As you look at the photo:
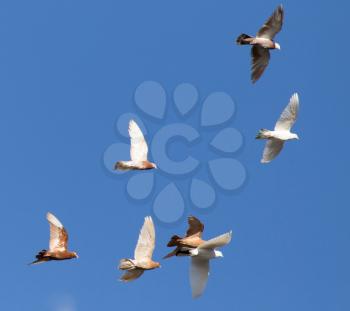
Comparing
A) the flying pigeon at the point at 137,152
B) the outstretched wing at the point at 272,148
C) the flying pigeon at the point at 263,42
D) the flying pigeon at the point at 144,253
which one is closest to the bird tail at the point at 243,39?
the flying pigeon at the point at 263,42

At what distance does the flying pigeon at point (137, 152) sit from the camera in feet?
A: 128

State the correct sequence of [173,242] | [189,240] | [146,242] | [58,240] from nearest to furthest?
[173,242] → [189,240] → [146,242] → [58,240]

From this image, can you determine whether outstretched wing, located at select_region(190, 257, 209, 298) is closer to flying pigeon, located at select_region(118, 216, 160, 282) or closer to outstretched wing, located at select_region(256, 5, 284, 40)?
flying pigeon, located at select_region(118, 216, 160, 282)

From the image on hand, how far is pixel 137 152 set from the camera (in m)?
39.7

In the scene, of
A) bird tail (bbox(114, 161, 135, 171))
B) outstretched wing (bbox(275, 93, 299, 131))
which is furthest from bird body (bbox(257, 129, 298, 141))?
bird tail (bbox(114, 161, 135, 171))

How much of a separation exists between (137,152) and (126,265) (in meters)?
4.95

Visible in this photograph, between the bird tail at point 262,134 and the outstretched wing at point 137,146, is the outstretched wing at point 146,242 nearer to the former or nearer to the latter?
the outstretched wing at point 137,146

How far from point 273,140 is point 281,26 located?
13.6ft

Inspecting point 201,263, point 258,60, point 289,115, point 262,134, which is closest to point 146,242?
point 201,263

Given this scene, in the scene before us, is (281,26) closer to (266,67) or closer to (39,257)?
(266,67)

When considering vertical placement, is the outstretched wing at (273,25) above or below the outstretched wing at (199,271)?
above

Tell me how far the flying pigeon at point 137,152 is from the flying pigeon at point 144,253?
253 cm

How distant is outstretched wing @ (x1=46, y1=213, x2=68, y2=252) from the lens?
38344mm

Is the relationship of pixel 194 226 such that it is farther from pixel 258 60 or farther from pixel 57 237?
pixel 258 60
